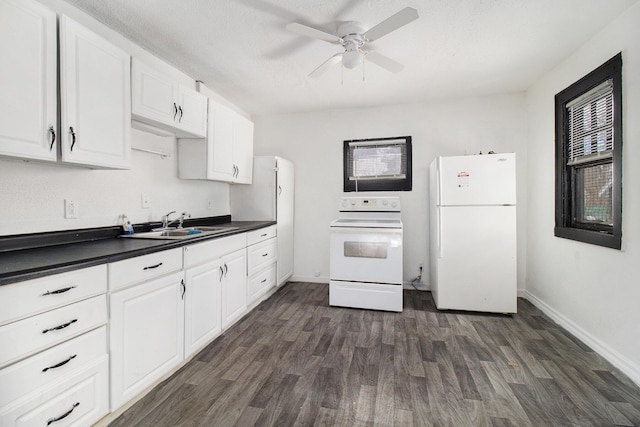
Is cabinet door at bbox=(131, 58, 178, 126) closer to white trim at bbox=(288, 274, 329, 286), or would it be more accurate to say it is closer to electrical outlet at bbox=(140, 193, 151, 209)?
electrical outlet at bbox=(140, 193, 151, 209)

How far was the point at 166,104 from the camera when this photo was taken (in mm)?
2275

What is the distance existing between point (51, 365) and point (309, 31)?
2221mm

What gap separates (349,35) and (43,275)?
2243 millimetres

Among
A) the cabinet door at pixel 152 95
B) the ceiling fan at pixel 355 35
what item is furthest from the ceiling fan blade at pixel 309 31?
the cabinet door at pixel 152 95

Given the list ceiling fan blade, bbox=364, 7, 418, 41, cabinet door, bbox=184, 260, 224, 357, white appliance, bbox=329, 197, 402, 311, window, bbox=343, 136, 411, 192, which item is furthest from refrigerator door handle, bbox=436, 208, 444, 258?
cabinet door, bbox=184, 260, 224, 357

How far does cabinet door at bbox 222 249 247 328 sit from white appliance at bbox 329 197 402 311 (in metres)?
0.97

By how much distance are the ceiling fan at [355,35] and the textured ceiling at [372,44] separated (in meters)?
0.07

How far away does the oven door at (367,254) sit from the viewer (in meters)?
3.04

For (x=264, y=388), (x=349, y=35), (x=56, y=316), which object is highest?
(x=349, y=35)

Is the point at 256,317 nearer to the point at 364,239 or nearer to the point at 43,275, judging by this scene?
the point at 364,239

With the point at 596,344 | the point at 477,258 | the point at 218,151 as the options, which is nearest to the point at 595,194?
the point at 477,258

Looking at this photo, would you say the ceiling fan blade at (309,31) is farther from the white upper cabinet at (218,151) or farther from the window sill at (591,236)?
the window sill at (591,236)

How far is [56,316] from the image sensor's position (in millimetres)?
1220

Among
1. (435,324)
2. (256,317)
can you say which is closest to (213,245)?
(256,317)
